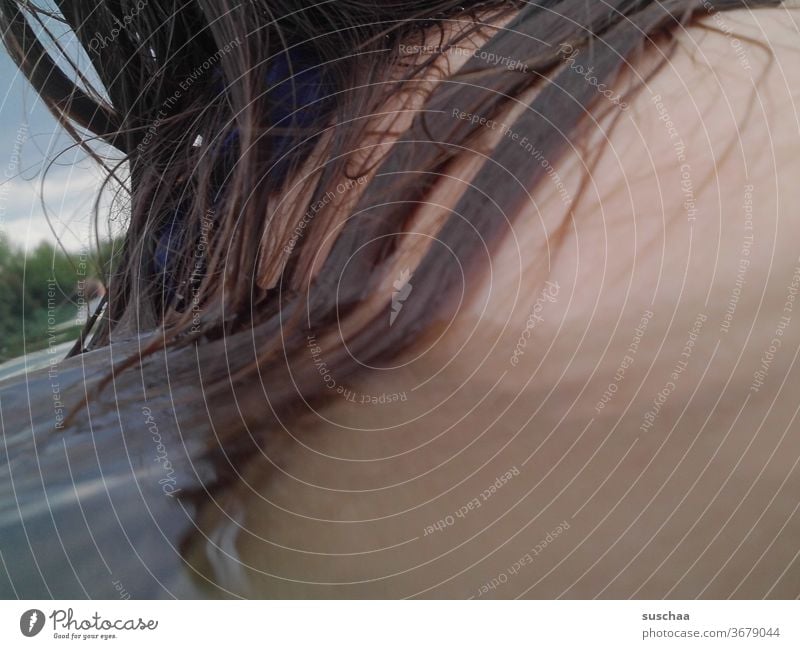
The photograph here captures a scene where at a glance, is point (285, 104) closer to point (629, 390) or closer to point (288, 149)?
point (288, 149)

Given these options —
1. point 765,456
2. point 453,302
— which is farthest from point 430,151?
point 765,456
